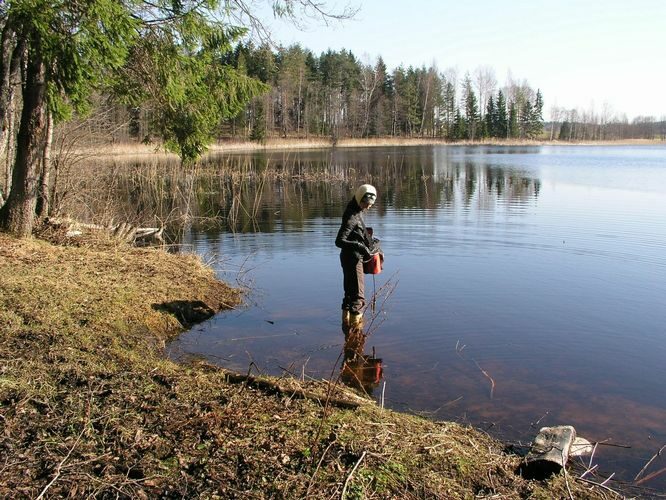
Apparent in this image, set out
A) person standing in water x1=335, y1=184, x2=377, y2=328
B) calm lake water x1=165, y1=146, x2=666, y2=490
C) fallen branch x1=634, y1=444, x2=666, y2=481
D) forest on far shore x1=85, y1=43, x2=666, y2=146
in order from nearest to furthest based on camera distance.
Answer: fallen branch x1=634, y1=444, x2=666, y2=481 → calm lake water x1=165, y1=146, x2=666, y2=490 → person standing in water x1=335, y1=184, x2=377, y2=328 → forest on far shore x1=85, y1=43, x2=666, y2=146

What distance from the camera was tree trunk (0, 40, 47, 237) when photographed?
8727 millimetres

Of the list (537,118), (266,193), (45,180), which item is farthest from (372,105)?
(45,180)

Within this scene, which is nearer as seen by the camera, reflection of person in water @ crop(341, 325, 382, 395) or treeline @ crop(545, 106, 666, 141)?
reflection of person in water @ crop(341, 325, 382, 395)

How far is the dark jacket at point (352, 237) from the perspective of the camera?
24.6 ft

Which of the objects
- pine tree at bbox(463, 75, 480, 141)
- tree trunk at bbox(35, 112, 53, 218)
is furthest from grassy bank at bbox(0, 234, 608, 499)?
pine tree at bbox(463, 75, 480, 141)

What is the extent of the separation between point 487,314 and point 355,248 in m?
2.65

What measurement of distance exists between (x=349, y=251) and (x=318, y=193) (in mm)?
17809

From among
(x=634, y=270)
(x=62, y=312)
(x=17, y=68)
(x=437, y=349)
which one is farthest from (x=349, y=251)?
(x=634, y=270)

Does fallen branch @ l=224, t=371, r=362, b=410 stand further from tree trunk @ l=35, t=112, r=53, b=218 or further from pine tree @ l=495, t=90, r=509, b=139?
pine tree @ l=495, t=90, r=509, b=139

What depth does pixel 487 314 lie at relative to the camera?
29.0 feet

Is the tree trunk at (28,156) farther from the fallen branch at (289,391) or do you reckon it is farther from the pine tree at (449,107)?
the pine tree at (449,107)

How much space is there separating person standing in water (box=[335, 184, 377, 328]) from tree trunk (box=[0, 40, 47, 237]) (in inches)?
197

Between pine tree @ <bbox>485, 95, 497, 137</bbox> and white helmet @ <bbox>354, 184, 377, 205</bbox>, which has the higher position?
pine tree @ <bbox>485, 95, 497, 137</bbox>

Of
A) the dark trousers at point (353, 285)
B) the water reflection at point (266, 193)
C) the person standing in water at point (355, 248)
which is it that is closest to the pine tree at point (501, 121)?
the water reflection at point (266, 193)
